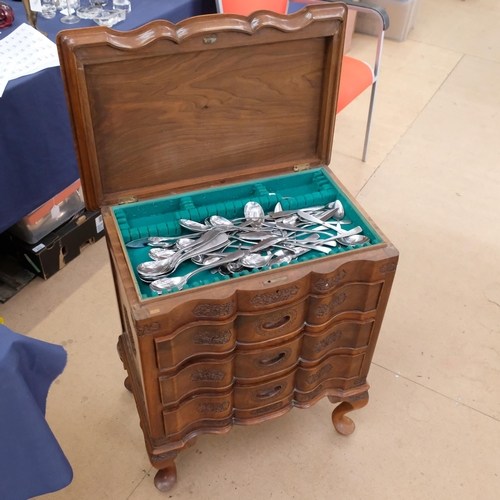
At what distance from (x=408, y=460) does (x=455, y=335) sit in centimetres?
48

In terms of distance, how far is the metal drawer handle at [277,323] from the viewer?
3.22 feet

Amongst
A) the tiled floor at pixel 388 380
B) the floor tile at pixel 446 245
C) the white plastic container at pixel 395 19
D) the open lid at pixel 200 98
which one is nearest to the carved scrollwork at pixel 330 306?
the open lid at pixel 200 98

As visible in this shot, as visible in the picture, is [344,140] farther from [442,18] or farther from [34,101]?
[442,18]

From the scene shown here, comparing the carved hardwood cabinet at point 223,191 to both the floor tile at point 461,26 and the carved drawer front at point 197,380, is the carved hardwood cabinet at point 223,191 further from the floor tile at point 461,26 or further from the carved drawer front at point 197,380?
the floor tile at point 461,26

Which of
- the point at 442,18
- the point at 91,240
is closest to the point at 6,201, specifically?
the point at 91,240

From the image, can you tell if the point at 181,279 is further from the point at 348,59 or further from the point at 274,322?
the point at 348,59

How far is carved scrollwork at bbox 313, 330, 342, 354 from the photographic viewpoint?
3.56ft

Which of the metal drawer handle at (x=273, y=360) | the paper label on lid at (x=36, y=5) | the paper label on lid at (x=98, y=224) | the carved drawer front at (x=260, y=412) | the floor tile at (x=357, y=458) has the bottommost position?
the floor tile at (x=357, y=458)

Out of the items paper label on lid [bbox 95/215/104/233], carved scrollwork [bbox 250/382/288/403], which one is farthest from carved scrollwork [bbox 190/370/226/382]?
paper label on lid [bbox 95/215/104/233]

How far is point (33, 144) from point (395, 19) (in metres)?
2.63

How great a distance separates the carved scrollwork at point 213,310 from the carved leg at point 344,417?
53 centimetres

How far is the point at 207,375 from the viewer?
103 cm

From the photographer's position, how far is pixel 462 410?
4.83 ft

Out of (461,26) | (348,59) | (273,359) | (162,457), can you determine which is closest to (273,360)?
(273,359)
